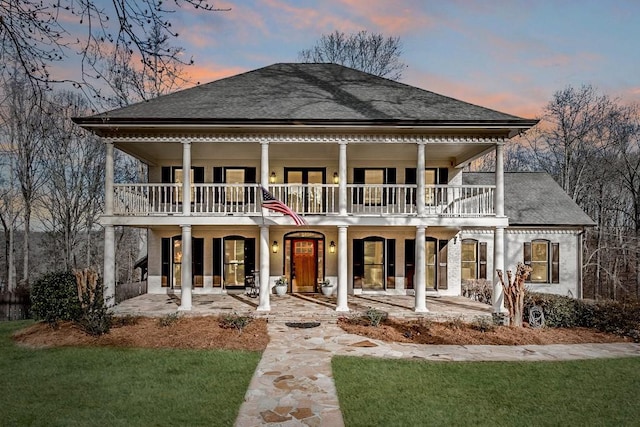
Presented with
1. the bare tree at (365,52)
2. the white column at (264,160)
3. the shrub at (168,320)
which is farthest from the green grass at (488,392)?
the bare tree at (365,52)

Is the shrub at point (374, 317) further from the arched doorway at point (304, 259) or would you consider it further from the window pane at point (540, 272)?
the window pane at point (540, 272)

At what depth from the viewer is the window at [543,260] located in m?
17.4

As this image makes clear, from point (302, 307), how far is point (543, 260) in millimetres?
11758

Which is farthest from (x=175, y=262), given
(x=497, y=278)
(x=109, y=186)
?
(x=497, y=278)

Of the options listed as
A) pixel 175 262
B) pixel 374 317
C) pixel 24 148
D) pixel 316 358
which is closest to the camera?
pixel 316 358

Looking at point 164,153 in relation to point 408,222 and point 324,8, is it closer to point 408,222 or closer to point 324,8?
point 324,8

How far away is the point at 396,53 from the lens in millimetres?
25109

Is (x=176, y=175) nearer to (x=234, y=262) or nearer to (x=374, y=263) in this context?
(x=234, y=262)

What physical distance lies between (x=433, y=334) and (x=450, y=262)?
6.21m

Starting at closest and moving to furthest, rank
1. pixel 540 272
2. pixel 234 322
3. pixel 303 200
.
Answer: pixel 234 322
pixel 303 200
pixel 540 272

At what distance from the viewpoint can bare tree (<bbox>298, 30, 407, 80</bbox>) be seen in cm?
2512

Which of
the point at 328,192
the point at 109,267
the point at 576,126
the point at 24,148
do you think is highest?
the point at 576,126

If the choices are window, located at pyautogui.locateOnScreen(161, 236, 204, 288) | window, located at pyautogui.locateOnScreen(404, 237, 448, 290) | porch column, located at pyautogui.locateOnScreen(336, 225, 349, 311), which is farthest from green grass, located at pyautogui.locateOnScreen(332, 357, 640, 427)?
window, located at pyautogui.locateOnScreen(161, 236, 204, 288)

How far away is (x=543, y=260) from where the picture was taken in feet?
57.7
